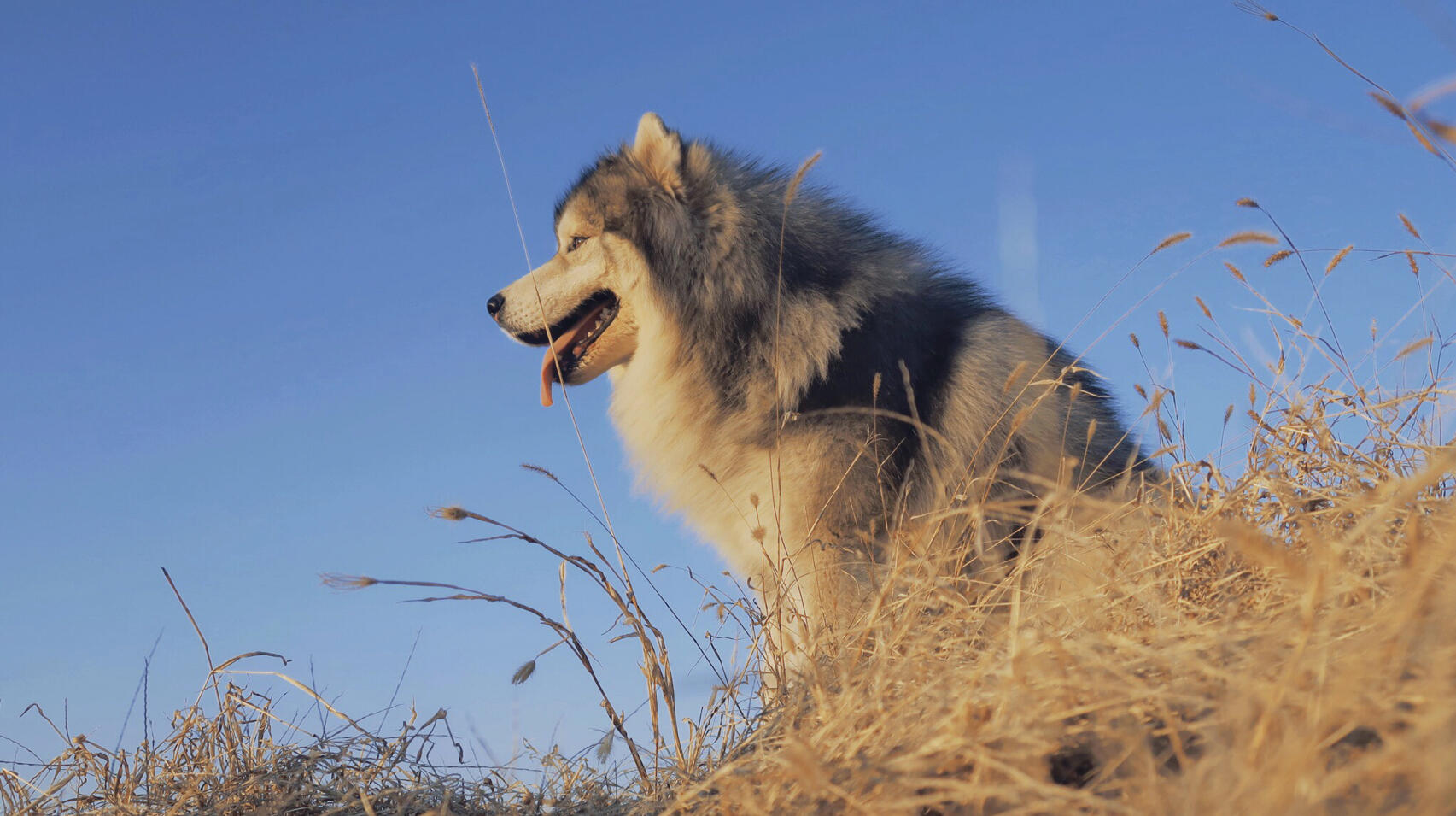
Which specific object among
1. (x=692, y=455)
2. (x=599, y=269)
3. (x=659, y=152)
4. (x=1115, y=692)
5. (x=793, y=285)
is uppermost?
(x=659, y=152)

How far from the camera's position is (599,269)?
16.3ft

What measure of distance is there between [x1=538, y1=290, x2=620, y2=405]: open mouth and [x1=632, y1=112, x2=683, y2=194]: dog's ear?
671 millimetres

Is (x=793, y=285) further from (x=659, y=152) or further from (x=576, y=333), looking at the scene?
(x=576, y=333)

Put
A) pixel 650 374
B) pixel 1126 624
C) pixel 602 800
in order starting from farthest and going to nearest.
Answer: pixel 650 374
pixel 602 800
pixel 1126 624

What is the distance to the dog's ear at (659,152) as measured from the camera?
4.75 meters

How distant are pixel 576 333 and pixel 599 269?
400mm

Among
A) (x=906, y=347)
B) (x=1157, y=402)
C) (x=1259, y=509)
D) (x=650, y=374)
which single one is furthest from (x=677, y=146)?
(x=1259, y=509)

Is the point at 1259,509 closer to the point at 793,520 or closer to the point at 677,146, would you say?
the point at 793,520

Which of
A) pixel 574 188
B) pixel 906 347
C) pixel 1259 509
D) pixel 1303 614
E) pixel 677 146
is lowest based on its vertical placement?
pixel 1303 614

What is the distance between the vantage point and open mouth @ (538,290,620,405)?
5.05 meters

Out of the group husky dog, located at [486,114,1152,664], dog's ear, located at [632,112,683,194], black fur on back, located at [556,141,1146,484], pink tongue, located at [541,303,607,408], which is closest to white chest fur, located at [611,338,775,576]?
husky dog, located at [486,114,1152,664]

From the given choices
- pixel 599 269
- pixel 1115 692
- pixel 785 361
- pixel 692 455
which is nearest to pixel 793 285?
pixel 785 361

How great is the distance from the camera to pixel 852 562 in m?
3.76

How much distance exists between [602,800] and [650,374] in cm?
262
